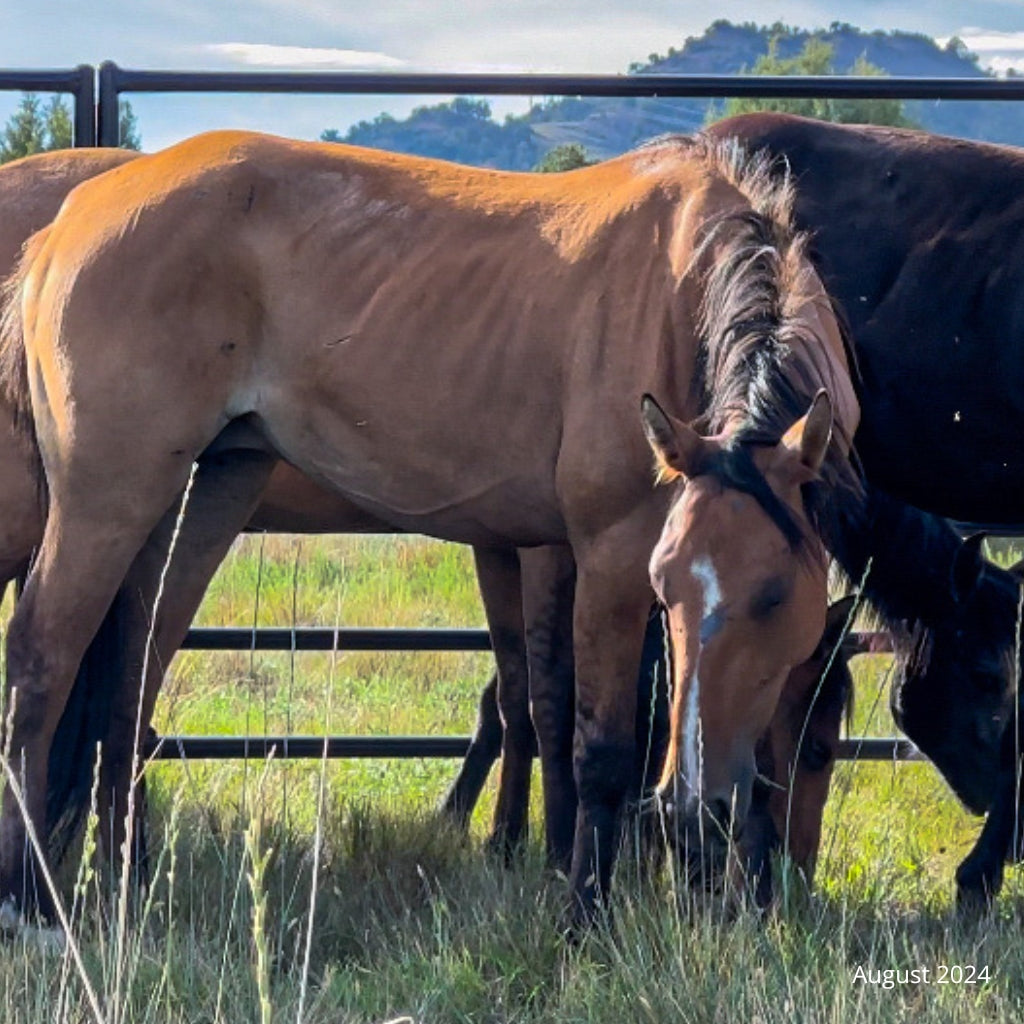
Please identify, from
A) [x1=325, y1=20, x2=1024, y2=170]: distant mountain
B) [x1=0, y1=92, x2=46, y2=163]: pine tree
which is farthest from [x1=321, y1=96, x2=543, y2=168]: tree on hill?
[x1=0, y1=92, x2=46, y2=163]: pine tree

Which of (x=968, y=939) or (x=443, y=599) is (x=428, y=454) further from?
(x=443, y=599)

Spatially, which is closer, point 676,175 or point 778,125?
point 676,175

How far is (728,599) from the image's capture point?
312 centimetres

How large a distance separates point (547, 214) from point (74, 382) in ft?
3.71

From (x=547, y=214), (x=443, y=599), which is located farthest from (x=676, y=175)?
(x=443, y=599)

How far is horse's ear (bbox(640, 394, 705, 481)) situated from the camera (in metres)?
3.21

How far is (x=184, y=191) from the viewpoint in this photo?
160 inches

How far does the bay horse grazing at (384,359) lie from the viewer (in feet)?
12.2

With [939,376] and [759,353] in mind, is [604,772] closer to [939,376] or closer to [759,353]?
[759,353]

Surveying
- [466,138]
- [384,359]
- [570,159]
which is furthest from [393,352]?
[466,138]

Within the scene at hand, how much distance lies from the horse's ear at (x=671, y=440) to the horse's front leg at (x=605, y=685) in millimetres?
464

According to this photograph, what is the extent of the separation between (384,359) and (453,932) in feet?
4.16

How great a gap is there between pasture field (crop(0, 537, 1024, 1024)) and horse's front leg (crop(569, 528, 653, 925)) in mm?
103

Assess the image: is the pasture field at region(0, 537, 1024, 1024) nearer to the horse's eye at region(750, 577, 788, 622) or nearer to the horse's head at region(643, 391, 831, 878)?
the horse's head at region(643, 391, 831, 878)
